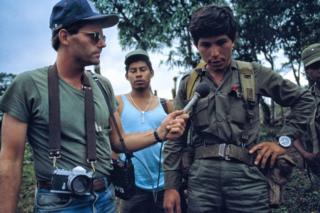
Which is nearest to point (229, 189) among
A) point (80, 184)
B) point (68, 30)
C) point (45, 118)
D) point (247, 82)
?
point (247, 82)

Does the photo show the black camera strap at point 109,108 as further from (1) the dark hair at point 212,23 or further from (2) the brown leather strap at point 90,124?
(1) the dark hair at point 212,23

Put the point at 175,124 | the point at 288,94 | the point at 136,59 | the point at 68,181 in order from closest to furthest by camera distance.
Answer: the point at 68,181 → the point at 175,124 → the point at 288,94 → the point at 136,59

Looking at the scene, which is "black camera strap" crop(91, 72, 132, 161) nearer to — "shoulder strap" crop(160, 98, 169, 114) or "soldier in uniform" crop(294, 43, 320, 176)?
"shoulder strap" crop(160, 98, 169, 114)

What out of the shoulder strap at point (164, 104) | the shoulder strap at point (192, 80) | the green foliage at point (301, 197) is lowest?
the green foliage at point (301, 197)

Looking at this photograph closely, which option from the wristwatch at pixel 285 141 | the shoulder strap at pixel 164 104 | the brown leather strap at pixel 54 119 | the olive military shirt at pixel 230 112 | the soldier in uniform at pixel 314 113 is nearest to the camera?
the brown leather strap at pixel 54 119

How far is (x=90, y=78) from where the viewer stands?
3131 millimetres

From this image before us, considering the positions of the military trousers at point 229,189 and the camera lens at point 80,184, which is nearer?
the camera lens at point 80,184

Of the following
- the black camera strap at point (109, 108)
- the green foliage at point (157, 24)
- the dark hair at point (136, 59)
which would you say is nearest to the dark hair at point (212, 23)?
the black camera strap at point (109, 108)

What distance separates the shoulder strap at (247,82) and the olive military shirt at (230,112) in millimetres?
37

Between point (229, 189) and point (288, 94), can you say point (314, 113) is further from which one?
point (229, 189)

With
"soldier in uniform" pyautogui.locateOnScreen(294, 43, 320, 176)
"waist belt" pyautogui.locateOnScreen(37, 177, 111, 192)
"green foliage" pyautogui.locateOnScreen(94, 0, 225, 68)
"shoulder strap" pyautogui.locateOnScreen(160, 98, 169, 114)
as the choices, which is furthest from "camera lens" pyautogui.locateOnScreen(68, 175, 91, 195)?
Answer: "green foliage" pyautogui.locateOnScreen(94, 0, 225, 68)

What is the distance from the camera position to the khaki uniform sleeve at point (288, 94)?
310cm

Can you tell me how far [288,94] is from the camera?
3.12 meters

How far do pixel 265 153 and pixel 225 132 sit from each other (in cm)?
34
